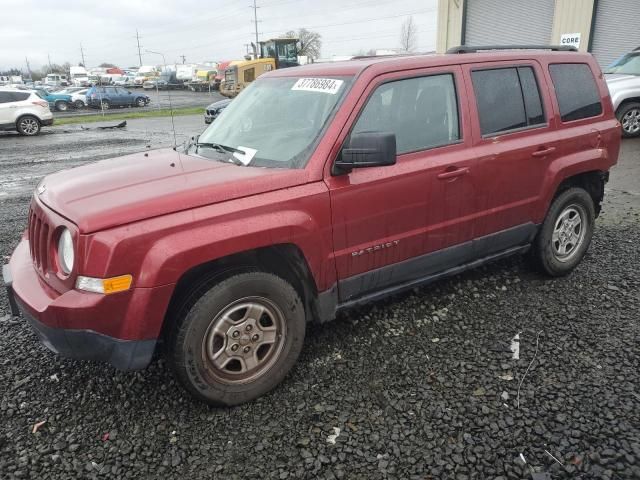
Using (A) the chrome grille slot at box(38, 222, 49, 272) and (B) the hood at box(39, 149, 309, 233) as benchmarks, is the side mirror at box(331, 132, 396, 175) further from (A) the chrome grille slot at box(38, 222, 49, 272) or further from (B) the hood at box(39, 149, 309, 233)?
(A) the chrome grille slot at box(38, 222, 49, 272)

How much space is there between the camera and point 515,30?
20578 millimetres

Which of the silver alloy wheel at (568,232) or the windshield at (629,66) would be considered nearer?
the silver alloy wheel at (568,232)

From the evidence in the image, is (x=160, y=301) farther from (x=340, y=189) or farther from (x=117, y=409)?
(x=340, y=189)

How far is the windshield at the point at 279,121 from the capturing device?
10.1 ft

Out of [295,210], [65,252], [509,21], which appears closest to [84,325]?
[65,252]

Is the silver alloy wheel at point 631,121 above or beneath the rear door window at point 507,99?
beneath

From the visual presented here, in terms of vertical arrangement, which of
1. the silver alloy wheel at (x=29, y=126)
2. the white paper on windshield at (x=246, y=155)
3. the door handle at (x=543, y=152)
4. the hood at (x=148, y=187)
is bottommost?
the silver alloy wheel at (x=29, y=126)

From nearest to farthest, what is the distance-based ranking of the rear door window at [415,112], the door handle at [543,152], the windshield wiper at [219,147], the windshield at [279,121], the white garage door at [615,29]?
the windshield at [279,121] < the rear door window at [415,112] < the windshield wiper at [219,147] < the door handle at [543,152] < the white garage door at [615,29]

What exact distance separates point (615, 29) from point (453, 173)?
18.5 metres

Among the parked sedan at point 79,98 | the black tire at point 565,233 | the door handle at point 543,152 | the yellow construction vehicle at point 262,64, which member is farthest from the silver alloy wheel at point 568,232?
the parked sedan at point 79,98

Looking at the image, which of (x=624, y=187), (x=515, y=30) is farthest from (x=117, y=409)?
(x=515, y=30)

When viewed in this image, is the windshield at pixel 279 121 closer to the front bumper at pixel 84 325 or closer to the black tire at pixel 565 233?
the front bumper at pixel 84 325

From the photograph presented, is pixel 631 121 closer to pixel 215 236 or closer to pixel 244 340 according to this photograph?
pixel 244 340

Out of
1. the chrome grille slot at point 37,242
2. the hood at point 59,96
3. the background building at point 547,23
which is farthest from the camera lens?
the hood at point 59,96
